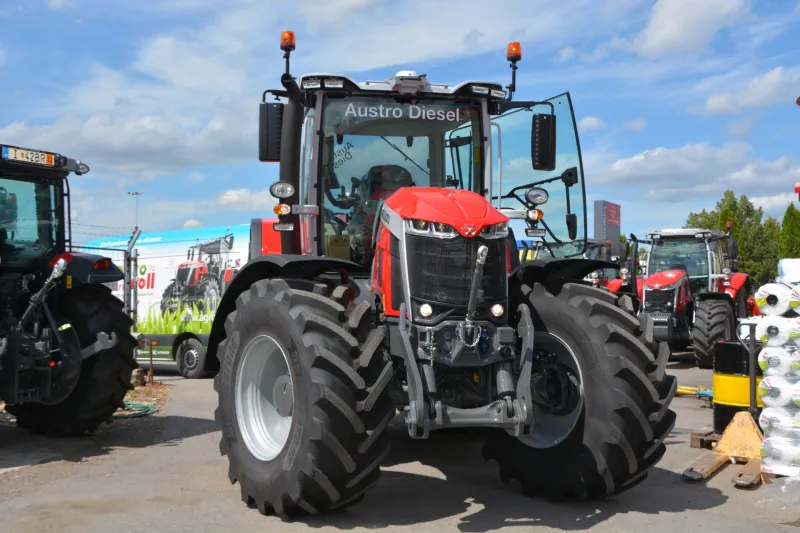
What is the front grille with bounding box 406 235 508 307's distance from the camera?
520 cm

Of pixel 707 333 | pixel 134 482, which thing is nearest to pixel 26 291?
pixel 134 482

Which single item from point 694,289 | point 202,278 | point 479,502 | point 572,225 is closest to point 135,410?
point 572,225

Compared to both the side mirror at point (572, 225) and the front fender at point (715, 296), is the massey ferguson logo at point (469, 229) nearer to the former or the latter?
the side mirror at point (572, 225)

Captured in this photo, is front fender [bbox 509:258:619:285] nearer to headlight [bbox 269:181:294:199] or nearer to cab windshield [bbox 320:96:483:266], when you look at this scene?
cab windshield [bbox 320:96:483:266]

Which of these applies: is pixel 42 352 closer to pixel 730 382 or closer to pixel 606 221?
pixel 730 382

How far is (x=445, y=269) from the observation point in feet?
17.1

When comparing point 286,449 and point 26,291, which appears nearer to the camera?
point 286,449

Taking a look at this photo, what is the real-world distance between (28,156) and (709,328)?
37.0 feet

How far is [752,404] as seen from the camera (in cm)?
704

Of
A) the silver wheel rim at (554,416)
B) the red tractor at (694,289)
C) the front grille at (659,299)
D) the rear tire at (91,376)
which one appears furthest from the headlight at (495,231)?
the front grille at (659,299)

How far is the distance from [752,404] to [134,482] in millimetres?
5021

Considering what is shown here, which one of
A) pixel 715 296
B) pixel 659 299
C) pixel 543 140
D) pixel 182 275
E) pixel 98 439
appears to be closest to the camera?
pixel 543 140

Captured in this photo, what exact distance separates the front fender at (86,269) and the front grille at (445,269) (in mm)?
4208

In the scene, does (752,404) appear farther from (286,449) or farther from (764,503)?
(286,449)
